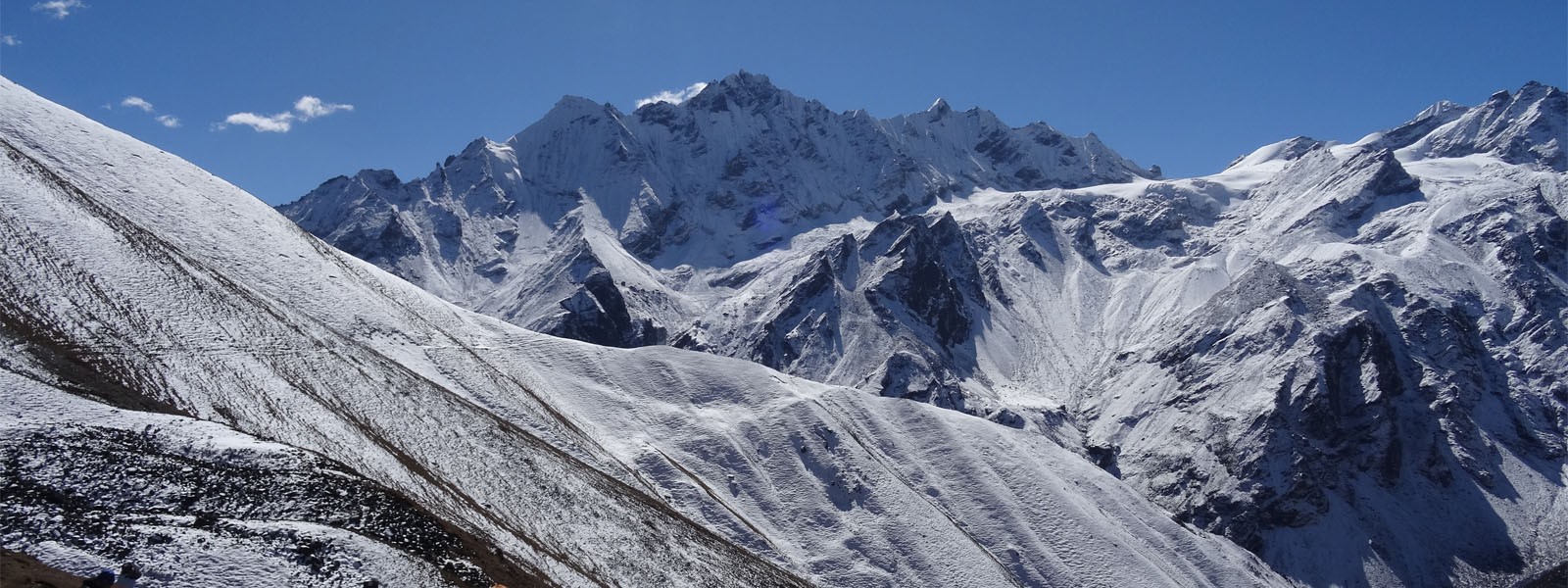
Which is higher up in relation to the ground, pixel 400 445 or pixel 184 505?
pixel 400 445

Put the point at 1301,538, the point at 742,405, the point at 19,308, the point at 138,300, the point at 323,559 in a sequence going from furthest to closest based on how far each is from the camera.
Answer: the point at 1301,538, the point at 742,405, the point at 138,300, the point at 19,308, the point at 323,559

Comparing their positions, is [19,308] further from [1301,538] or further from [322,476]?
[1301,538]

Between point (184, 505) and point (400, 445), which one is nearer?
point (184, 505)

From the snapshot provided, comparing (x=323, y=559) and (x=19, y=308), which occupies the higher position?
(x=19, y=308)

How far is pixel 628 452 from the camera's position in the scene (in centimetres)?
11038

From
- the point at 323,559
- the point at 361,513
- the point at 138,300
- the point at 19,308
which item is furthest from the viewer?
the point at 138,300

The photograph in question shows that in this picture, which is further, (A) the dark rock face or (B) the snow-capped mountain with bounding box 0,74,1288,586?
(B) the snow-capped mountain with bounding box 0,74,1288,586

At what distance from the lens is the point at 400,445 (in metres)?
86.1

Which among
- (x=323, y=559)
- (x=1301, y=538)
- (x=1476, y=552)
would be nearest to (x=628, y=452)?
(x=323, y=559)

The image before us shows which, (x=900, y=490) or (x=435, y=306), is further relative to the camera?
(x=435, y=306)

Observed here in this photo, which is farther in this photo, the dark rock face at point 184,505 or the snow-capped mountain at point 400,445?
the snow-capped mountain at point 400,445

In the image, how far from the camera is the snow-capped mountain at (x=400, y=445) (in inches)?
2028

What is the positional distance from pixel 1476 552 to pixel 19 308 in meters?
209

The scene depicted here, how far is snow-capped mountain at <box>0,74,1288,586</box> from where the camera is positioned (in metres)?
51.5
